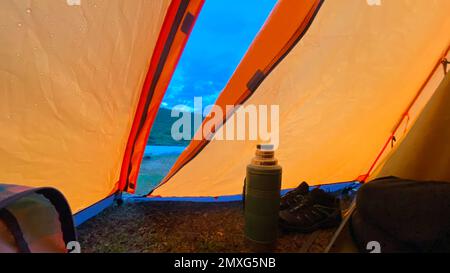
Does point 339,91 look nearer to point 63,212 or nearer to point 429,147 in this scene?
point 429,147

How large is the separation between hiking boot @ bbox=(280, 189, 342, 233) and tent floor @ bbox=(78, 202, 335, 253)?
0.11 feet

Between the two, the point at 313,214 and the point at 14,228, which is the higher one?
the point at 14,228

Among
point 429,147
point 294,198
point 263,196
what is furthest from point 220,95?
point 429,147

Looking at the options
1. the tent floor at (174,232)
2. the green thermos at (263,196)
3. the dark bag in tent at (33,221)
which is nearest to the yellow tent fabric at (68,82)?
the tent floor at (174,232)

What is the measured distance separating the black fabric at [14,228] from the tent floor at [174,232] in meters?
0.57

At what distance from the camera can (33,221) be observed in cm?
39

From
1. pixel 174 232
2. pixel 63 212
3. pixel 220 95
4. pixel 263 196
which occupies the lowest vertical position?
Result: pixel 174 232

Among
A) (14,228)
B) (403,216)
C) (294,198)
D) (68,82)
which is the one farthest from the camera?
(294,198)

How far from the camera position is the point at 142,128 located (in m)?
1.06

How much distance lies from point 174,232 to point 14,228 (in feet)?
2.36

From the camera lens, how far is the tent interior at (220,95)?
0.65m

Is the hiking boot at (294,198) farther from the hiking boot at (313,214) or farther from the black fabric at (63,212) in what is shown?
the black fabric at (63,212)
